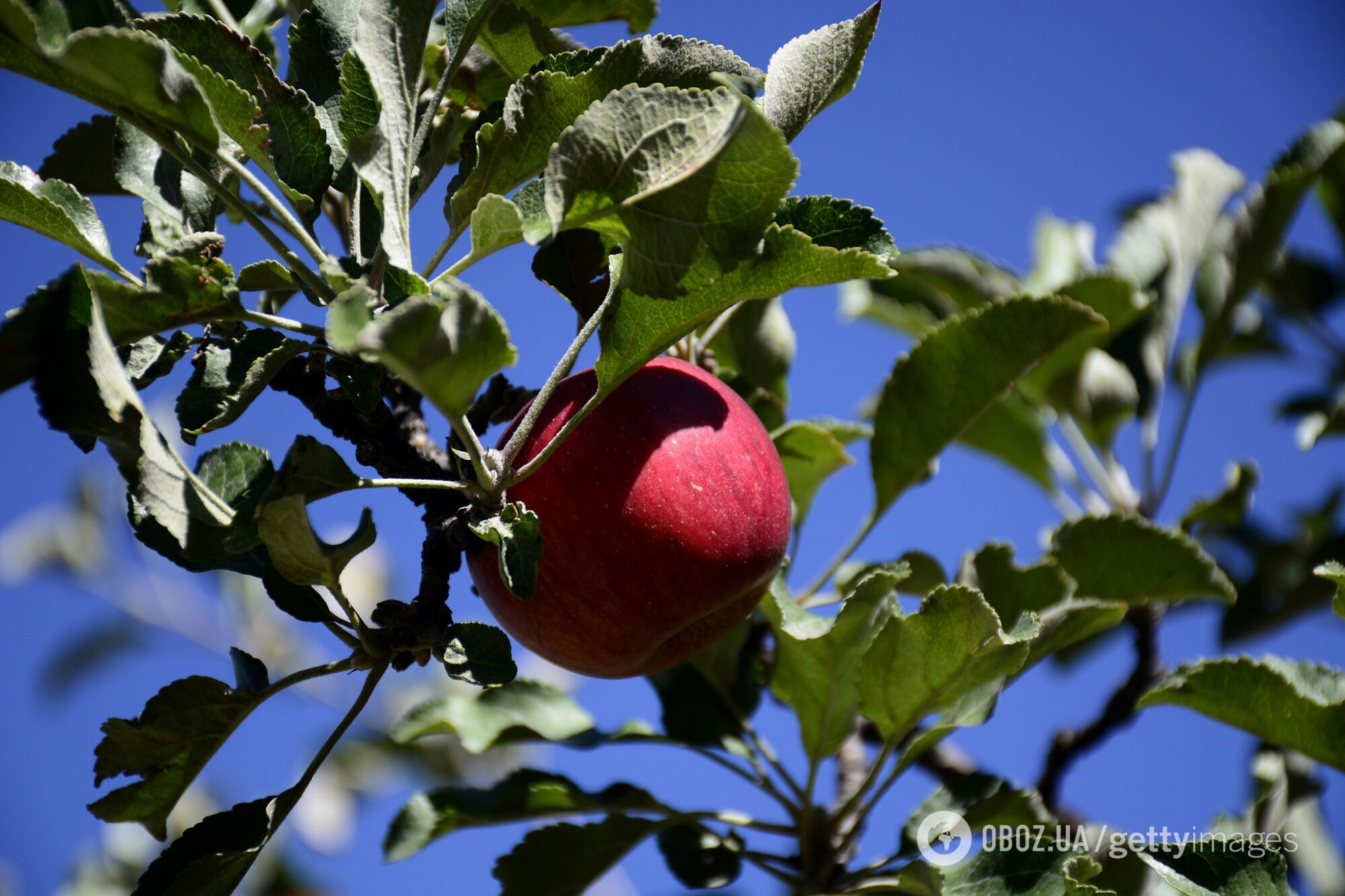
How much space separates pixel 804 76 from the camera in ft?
3.03

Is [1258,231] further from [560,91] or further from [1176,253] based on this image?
[560,91]

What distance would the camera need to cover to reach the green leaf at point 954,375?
3.89 feet

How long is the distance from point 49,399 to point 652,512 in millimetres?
481

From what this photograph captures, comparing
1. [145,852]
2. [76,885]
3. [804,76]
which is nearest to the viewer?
[804,76]

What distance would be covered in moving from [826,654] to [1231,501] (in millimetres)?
942

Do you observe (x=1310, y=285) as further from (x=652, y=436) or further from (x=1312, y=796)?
(x=652, y=436)

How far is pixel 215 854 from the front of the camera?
0.97 metres


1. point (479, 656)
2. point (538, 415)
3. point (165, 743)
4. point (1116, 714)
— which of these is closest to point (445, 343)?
point (538, 415)

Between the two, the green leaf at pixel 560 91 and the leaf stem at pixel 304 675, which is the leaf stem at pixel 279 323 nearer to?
the green leaf at pixel 560 91

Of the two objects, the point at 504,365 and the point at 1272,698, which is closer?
the point at 504,365

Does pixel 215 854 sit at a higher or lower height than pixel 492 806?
lower

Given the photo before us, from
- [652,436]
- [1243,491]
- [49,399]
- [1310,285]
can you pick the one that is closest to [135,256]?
[49,399]

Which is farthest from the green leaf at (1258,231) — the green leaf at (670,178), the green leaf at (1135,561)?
the green leaf at (670,178)

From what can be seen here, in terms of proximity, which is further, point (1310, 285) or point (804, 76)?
point (1310, 285)
